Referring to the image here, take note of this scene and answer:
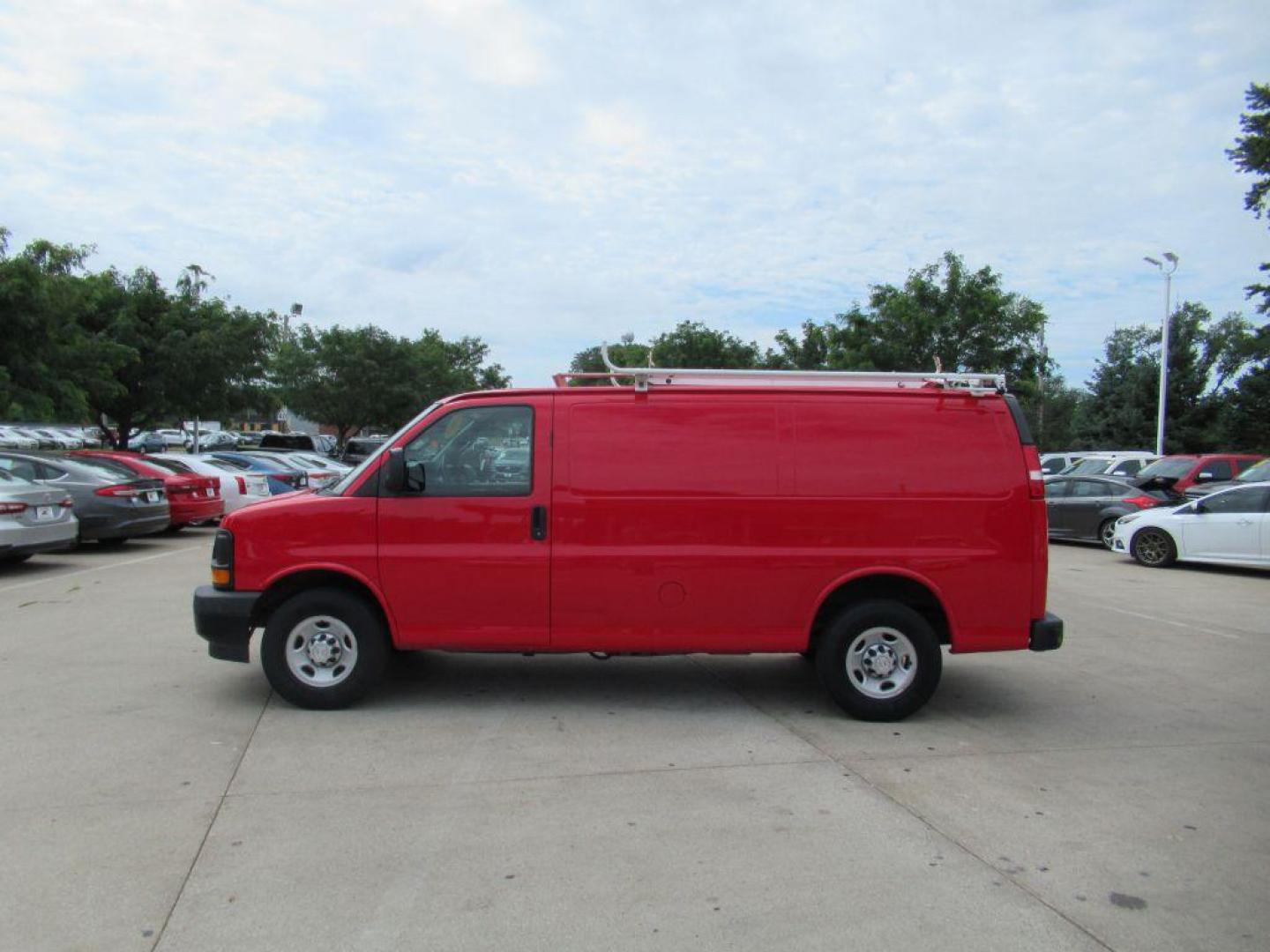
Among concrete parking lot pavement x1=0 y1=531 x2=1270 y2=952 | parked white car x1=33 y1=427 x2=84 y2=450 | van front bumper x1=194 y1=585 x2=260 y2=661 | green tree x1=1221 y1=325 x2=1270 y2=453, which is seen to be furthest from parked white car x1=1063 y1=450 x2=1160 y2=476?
parked white car x1=33 y1=427 x2=84 y2=450

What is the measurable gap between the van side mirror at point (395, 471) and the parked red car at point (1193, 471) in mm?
17988

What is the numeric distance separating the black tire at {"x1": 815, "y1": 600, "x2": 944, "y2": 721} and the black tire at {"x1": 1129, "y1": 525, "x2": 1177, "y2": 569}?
35.2 ft

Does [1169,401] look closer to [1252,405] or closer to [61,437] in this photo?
[1252,405]

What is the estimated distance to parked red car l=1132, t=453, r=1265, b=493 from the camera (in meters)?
20.1

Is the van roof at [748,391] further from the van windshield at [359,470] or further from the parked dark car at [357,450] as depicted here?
the parked dark car at [357,450]

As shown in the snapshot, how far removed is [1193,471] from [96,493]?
67.2ft

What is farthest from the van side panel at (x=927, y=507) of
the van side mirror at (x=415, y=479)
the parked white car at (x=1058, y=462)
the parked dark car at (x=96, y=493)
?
the parked white car at (x=1058, y=462)

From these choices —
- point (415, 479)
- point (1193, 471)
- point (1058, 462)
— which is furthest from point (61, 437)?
point (415, 479)

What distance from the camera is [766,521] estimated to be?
584 cm

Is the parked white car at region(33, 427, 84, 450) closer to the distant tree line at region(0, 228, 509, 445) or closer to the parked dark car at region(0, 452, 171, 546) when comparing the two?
the distant tree line at region(0, 228, 509, 445)

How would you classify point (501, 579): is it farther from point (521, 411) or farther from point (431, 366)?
point (431, 366)

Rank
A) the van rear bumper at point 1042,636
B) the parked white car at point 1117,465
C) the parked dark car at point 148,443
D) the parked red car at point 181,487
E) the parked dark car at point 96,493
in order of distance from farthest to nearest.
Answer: the parked dark car at point 148,443 → the parked white car at point 1117,465 → the parked red car at point 181,487 → the parked dark car at point 96,493 → the van rear bumper at point 1042,636

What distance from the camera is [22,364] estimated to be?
704 inches

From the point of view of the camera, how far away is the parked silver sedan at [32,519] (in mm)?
11406
